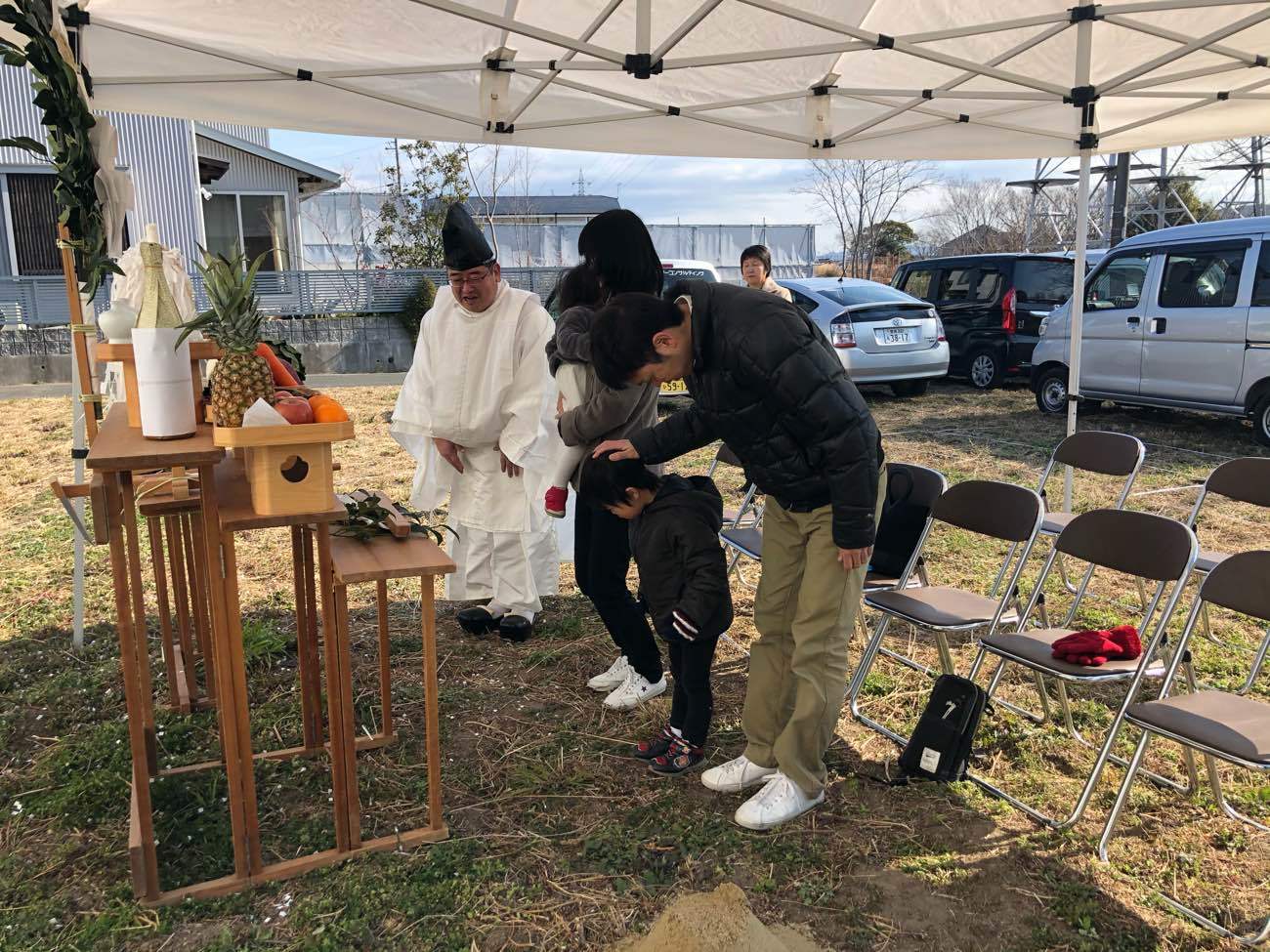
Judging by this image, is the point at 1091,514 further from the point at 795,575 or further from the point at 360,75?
the point at 360,75

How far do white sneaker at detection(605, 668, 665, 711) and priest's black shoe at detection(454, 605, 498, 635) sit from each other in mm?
964

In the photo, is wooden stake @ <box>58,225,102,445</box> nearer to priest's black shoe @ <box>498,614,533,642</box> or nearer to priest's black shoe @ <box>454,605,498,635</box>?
priest's black shoe @ <box>454,605,498,635</box>

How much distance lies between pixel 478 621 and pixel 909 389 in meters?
8.60

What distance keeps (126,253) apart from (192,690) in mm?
1836

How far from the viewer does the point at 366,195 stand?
25.7 meters

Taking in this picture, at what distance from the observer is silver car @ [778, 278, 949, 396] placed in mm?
10680

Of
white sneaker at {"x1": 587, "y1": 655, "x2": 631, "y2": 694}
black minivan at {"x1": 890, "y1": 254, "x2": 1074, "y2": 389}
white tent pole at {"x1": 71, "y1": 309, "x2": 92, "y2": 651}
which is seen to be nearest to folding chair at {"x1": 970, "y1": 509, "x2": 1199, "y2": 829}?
white sneaker at {"x1": 587, "y1": 655, "x2": 631, "y2": 694}

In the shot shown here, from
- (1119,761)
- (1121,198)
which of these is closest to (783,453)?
(1119,761)

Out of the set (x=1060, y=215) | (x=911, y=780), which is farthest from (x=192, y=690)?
(x=1060, y=215)

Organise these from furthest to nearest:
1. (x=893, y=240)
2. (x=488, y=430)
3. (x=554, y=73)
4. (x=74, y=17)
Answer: (x=893, y=240), (x=554, y=73), (x=488, y=430), (x=74, y=17)

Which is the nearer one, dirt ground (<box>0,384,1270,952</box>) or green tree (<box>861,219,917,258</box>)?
dirt ground (<box>0,384,1270,952</box>)

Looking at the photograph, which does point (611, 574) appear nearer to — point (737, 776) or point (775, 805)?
point (737, 776)

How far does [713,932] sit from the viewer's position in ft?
7.82

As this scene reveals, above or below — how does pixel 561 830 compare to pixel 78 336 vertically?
below
